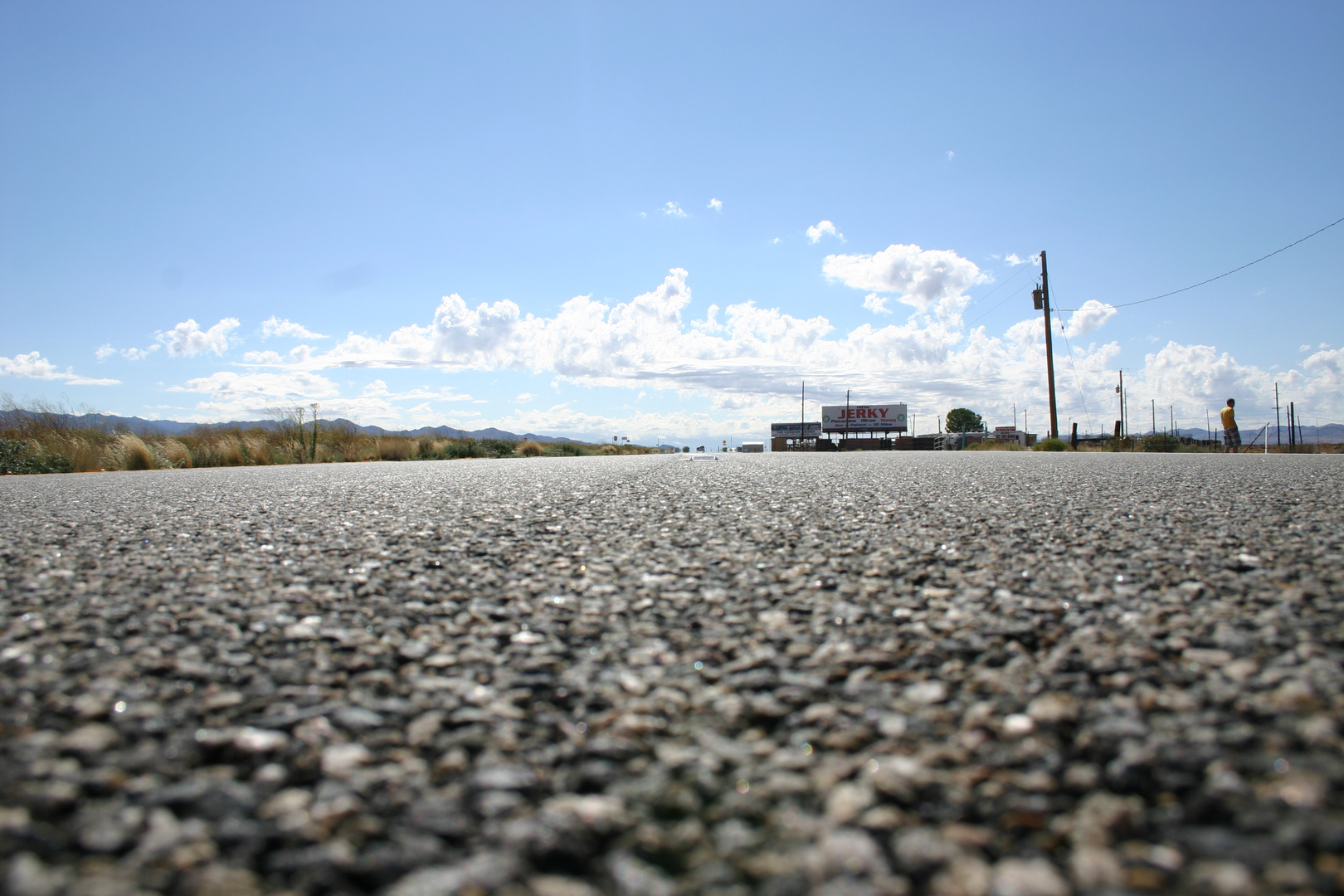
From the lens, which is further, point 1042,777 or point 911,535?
point 911,535

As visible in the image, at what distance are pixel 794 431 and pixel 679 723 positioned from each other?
2436 inches

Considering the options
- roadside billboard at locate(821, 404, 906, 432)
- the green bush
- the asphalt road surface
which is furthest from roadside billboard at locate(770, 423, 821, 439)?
the asphalt road surface

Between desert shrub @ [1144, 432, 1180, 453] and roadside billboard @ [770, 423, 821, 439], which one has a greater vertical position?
roadside billboard @ [770, 423, 821, 439]

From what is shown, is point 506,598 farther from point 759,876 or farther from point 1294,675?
point 1294,675

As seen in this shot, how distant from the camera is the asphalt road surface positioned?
67 cm

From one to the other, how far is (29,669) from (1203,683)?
196cm

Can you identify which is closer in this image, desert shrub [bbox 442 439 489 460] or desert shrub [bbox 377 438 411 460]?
desert shrub [bbox 377 438 411 460]

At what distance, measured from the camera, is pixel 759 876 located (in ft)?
2.15

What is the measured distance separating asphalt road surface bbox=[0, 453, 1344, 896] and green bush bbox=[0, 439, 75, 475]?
38.1ft

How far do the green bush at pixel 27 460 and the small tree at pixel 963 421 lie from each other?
10251 cm

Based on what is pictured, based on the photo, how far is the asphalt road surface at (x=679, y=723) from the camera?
0.67m

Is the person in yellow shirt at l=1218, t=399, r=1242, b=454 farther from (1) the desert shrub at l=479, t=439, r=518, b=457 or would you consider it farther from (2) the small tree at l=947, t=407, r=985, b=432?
(2) the small tree at l=947, t=407, r=985, b=432

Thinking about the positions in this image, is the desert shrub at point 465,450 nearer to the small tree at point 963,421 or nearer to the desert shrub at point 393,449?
the desert shrub at point 393,449

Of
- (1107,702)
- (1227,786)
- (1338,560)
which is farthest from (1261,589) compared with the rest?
(1227,786)
